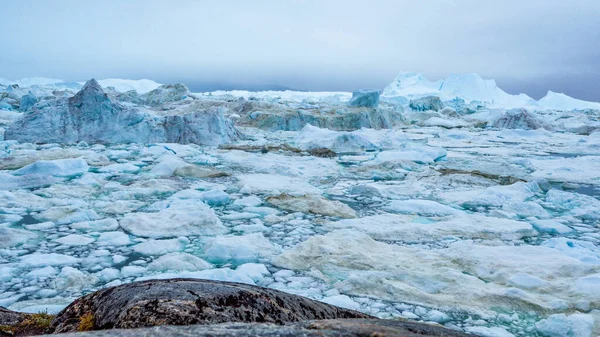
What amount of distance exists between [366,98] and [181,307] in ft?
64.0

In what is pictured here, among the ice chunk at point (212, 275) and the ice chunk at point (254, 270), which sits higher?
the ice chunk at point (212, 275)

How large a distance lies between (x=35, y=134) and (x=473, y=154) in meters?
13.0

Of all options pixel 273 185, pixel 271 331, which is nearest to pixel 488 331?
pixel 271 331

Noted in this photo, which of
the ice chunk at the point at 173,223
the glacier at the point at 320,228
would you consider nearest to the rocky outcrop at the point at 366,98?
the glacier at the point at 320,228

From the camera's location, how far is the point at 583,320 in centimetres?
278

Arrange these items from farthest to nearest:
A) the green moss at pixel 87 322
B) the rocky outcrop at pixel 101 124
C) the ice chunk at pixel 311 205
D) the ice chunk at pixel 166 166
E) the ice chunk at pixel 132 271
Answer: the rocky outcrop at pixel 101 124 → the ice chunk at pixel 166 166 → the ice chunk at pixel 311 205 → the ice chunk at pixel 132 271 → the green moss at pixel 87 322

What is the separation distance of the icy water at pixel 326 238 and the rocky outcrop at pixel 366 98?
12020 mm

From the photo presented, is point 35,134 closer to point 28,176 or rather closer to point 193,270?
point 28,176

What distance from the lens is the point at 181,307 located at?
1.63 metres

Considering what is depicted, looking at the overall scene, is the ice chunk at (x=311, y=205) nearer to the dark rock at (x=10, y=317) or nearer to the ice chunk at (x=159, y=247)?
the ice chunk at (x=159, y=247)

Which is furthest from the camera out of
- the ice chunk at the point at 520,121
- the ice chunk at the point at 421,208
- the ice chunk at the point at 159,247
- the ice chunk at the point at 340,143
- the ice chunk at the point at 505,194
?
the ice chunk at the point at 520,121

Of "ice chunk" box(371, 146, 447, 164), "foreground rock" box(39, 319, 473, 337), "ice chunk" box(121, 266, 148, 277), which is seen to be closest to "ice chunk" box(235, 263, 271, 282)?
"ice chunk" box(121, 266, 148, 277)

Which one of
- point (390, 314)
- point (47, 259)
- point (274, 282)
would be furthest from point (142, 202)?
point (390, 314)

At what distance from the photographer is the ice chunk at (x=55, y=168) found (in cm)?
725
